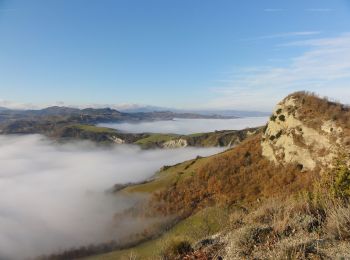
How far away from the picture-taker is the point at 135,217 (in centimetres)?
12169

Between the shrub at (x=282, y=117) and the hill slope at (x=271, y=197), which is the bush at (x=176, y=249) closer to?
the hill slope at (x=271, y=197)

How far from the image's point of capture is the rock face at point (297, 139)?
6926 cm

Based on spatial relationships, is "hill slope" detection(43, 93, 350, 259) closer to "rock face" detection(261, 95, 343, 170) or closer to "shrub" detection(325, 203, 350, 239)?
"shrub" detection(325, 203, 350, 239)

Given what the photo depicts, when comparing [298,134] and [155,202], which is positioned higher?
[298,134]

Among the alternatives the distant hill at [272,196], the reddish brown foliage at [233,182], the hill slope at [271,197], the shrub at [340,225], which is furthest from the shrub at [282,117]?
the shrub at [340,225]

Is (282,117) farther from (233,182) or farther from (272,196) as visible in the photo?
(272,196)

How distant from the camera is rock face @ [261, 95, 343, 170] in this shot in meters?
69.3


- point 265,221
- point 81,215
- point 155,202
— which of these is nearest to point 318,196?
point 265,221

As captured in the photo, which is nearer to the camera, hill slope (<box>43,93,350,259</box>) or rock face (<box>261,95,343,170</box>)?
hill slope (<box>43,93,350,259</box>)

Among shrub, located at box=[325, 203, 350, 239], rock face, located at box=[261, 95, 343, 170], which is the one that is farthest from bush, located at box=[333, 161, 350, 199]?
rock face, located at box=[261, 95, 343, 170]

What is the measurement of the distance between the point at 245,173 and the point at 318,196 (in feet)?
269

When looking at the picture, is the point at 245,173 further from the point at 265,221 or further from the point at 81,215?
the point at 81,215

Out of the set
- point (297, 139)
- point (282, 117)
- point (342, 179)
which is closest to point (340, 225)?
point (342, 179)

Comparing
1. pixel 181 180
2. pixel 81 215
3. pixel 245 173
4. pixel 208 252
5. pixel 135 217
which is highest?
pixel 208 252
